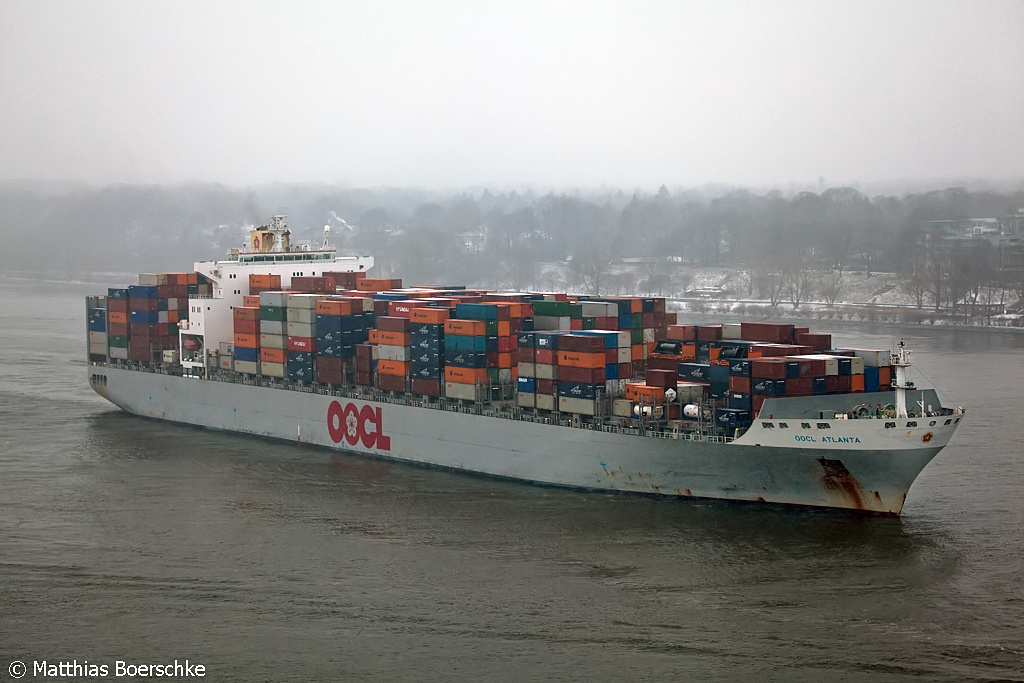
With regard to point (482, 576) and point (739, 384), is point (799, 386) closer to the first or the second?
point (739, 384)

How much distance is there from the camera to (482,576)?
20.8 metres

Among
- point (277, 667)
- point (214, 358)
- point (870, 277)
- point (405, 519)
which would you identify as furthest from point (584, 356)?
point (870, 277)

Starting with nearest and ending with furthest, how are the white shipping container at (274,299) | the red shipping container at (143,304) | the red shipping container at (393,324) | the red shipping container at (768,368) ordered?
the red shipping container at (768,368) → the red shipping container at (393,324) → the white shipping container at (274,299) → the red shipping container at (143,304)

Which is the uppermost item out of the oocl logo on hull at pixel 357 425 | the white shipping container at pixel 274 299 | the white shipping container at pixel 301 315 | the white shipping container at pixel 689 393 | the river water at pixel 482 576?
the white shipping container at pixel 274 299

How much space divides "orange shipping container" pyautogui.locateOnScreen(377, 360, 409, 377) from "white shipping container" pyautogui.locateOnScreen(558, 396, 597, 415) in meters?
5.30

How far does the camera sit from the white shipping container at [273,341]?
110ft

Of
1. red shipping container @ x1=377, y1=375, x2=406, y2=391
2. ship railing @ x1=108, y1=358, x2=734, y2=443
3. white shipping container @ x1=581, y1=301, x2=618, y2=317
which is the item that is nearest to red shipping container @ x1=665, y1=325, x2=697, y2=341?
white shipping container @ x1=581, y1=301, x2=618, y2=317

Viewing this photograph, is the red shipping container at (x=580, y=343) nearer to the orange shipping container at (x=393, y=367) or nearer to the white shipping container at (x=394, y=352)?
the white shipping container at (x=394, y=352)

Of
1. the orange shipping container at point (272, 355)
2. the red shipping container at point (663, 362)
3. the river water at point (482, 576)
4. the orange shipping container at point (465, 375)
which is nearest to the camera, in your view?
the river water at point (482, 576)

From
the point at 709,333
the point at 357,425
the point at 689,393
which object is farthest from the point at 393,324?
the point at 689,393

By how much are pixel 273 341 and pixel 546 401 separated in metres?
10.5

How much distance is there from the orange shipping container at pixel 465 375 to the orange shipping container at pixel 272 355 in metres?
6.61

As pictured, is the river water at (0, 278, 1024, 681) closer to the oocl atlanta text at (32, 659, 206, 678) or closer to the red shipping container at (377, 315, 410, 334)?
the oocl atlanta text at (32, 659, 206, 678)

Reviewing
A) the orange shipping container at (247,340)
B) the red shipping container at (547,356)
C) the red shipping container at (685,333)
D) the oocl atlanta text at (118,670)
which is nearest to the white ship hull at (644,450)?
the orange shipping container at (247,340)
